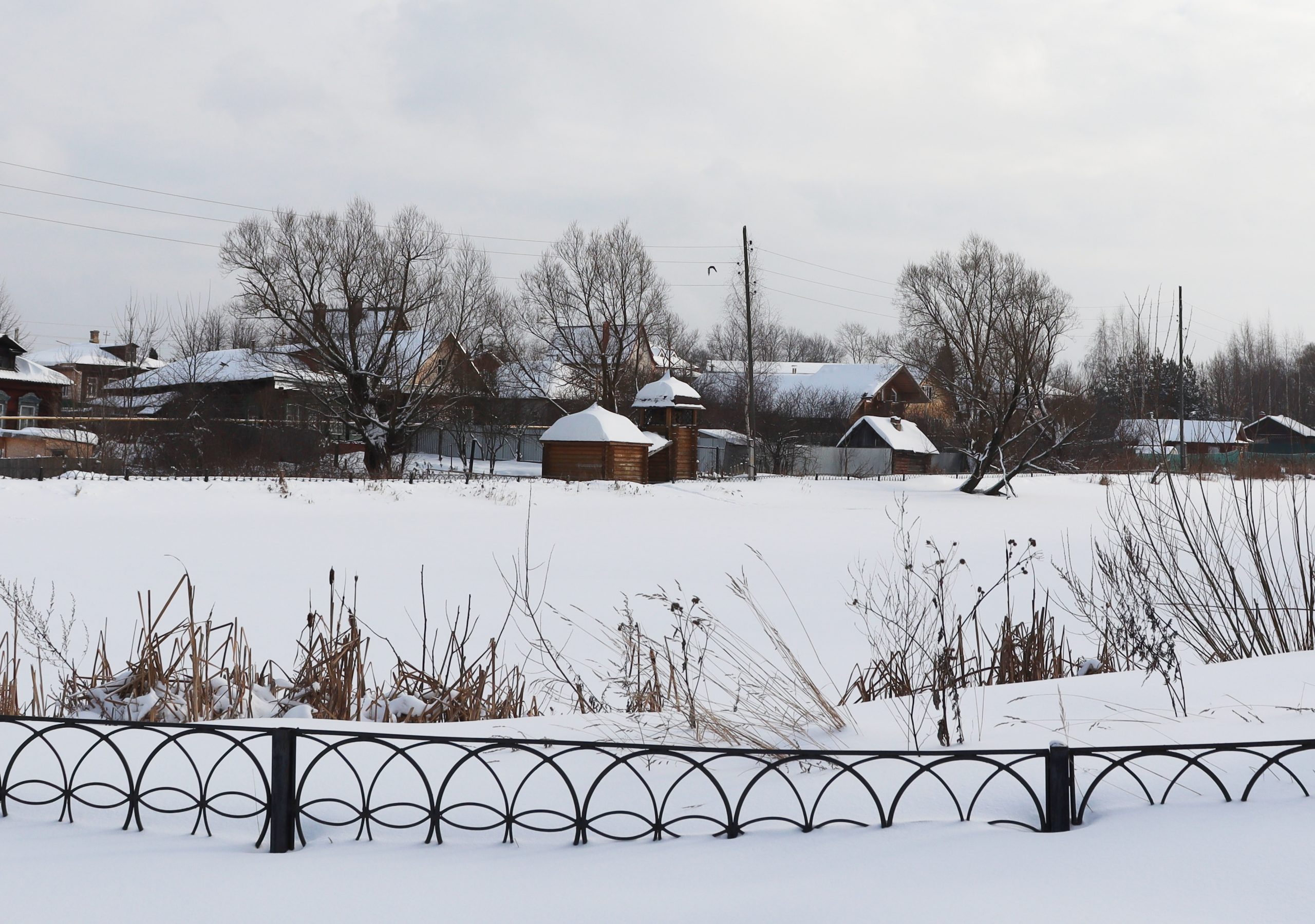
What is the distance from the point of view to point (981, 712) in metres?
3.05

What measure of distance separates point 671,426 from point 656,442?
1.02m

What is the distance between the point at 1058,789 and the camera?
2.03 m

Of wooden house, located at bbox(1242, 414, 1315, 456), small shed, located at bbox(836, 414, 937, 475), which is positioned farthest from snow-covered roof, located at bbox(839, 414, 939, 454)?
wooden house, located at bbox(1242, 414, 1315, 456)

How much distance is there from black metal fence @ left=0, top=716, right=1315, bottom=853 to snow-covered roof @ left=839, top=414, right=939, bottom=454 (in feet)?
131

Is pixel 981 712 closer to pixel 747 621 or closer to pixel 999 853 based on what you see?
pixel 999 853

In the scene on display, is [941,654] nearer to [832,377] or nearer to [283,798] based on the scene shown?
[283,798]

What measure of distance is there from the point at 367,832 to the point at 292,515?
14.7m

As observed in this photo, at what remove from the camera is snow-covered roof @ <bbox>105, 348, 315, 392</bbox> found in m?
30.0

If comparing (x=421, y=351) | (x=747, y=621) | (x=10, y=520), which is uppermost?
(x=421, y=351)

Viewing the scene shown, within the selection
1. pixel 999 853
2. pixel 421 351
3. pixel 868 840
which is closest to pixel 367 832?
pixel 868 840

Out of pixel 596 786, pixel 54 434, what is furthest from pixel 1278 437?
pixel 596 786

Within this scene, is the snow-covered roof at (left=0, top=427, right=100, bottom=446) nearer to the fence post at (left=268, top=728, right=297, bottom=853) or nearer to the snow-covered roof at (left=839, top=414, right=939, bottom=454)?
the fence post at (left=268, top=728, right=297, bottom=853)

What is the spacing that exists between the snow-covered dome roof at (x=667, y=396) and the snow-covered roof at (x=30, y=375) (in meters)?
22.8

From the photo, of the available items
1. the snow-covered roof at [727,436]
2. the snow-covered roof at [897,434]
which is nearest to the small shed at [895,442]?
the snow-covered roof at [897,434]
